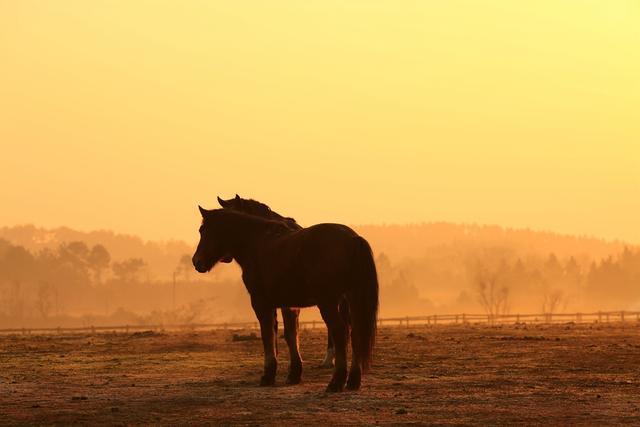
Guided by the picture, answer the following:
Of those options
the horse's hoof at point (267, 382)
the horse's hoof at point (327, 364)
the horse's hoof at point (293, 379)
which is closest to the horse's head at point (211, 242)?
the horse's hoof at point (267, 382)

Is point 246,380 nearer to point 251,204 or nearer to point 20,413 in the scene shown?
point 251,204

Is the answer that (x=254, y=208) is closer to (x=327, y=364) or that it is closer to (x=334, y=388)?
(x=327, y=364)

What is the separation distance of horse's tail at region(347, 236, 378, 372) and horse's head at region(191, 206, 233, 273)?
3.23m

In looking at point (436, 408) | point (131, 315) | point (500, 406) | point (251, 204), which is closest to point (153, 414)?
point (436, 408)

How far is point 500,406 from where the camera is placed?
1476 cm

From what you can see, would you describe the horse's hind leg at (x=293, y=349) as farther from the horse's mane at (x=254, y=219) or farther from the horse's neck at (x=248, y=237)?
the horse's mane at (x=254, y=219)

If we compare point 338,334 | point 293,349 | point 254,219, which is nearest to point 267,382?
point 293,349

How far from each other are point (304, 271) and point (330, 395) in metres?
2.28

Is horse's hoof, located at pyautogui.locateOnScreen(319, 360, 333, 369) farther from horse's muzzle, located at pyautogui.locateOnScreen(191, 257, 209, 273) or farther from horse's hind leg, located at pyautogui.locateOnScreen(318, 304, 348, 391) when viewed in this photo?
horse's hind leg, located at pyautogui.locateOnScreen(318, 304, 348, 391)

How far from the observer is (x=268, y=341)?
60.4ft

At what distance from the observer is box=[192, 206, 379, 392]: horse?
16.6 metres

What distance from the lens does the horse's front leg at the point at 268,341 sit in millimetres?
18000

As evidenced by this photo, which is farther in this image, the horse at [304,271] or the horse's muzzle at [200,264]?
the horse's muzzle at [200,264]

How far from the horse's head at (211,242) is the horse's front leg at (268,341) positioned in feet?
4.22
